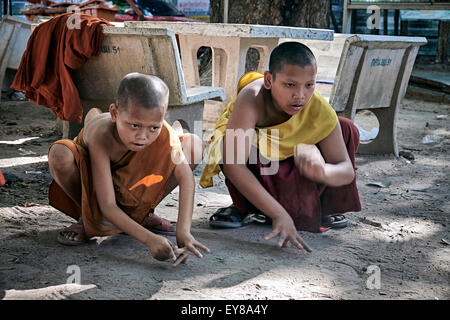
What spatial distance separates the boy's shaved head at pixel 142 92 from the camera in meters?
2.17

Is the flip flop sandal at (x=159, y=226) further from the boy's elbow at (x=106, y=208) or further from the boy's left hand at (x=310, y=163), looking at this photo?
the boy's left hand at (x=310, y=163)

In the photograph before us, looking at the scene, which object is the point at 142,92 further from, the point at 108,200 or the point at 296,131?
the point at 296,131

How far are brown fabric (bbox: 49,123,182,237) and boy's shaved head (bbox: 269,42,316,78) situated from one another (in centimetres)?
59

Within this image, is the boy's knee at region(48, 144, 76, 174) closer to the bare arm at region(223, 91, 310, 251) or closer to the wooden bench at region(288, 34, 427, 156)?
the bare arm at region(223, 91, 310, 251)

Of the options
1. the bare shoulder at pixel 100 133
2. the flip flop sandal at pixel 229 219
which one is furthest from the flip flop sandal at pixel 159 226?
the bare shoulder at pixel 100 133

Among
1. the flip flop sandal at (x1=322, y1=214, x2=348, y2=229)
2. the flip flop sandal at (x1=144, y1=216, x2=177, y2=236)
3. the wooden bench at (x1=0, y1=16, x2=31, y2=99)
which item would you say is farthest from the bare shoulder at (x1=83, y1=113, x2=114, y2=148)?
the wooden bench at (x1=0, y1=16, x2=31, y2=99)

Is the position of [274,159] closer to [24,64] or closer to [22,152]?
[24,64]

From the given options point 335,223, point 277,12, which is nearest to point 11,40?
point 277,12

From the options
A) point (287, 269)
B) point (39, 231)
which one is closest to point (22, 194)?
point (39, 231)

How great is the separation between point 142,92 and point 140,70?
1.40 meters

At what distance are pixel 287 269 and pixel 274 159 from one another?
2.09 feet

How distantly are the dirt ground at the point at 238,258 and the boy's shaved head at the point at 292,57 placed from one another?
818 mm

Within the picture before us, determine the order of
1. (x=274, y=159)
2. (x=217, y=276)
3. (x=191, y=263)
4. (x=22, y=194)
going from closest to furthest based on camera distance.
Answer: (x=217, y=276) < (x=191, y=263) < (x=274, y=159) < (x=22, y=194)

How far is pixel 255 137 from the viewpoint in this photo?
2.66 m
